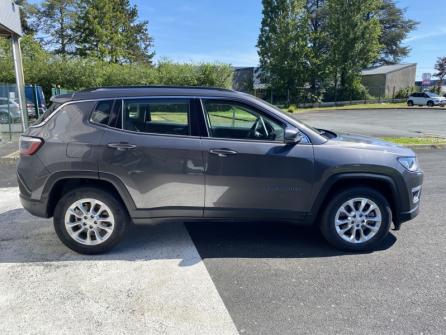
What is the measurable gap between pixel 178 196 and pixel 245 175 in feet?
2.46

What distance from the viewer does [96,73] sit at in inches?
965

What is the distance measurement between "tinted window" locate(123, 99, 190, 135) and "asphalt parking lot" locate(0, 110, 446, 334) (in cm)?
135

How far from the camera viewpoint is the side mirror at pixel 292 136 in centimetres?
351

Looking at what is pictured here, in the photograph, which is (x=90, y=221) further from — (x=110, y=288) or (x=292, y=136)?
(x=292, y=136)

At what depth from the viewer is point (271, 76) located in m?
43.6

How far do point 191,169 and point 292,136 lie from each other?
3.61 ft

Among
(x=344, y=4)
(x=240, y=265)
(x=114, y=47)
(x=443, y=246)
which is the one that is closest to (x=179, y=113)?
(x=240, y=265)

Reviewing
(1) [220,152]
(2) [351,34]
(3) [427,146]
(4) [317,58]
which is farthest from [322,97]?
(1) [220,152]

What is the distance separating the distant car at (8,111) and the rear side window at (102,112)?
34.5 feet

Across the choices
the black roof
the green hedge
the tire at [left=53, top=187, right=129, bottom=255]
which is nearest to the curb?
the black roof

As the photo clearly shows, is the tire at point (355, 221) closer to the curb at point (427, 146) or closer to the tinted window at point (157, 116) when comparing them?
the tinted window at point (157, 116)

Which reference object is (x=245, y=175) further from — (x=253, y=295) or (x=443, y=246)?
(x=443, y=246)

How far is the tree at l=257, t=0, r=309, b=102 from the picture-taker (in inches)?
1598

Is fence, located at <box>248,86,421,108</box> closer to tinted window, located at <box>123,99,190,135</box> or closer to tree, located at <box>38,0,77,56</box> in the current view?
tree, located at <box>38,0,77,56</box>
